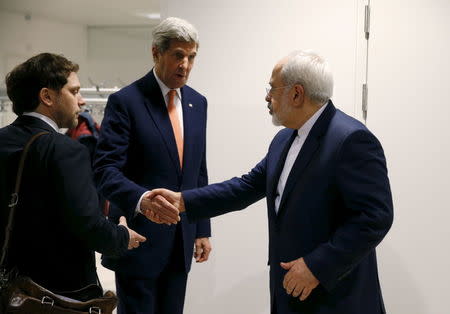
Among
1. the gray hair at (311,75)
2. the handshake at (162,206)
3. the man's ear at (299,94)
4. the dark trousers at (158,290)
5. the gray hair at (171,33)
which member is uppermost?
the gray hair at (171,33)

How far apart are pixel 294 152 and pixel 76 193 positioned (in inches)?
32.2

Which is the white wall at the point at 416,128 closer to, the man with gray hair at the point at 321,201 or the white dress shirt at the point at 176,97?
the white dress shirt at the point at 176,97

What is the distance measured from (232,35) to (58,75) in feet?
5.52

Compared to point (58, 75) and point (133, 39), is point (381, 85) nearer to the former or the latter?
point (58, 75)

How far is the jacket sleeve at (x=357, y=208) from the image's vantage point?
194 cm

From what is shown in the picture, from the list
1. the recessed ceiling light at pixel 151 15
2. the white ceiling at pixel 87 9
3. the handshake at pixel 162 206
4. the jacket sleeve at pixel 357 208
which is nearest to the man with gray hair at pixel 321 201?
the jacket sleeve at pixel 357 208

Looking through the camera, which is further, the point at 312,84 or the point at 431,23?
the point at 431,23

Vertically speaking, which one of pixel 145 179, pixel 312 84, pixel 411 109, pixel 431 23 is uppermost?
pixel 431 23

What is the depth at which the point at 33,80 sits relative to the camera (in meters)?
2.07

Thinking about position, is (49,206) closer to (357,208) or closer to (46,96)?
(46,96)

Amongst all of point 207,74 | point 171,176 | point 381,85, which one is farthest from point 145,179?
point 381,85

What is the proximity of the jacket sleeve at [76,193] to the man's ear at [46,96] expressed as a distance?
0.56 ft

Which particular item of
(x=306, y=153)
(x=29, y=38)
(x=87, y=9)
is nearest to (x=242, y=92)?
(x=306, y=153)

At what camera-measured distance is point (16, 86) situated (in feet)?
6.81
